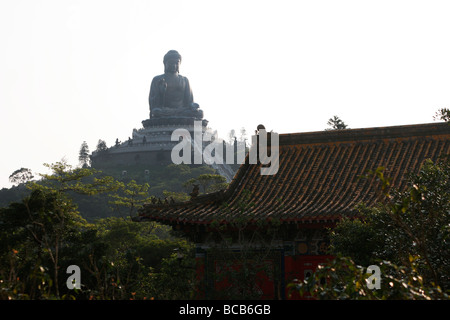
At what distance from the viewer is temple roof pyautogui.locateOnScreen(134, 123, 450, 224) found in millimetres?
14195

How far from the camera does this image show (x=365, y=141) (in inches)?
671

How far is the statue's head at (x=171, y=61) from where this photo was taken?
72.4 meters

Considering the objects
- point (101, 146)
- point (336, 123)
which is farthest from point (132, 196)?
point (101, 146)

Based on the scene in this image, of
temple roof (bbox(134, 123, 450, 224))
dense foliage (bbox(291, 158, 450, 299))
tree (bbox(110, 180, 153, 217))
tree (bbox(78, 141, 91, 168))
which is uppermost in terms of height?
Answer: tree (bbox(78, 141, 91, 168))

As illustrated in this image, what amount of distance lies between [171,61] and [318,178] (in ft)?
190

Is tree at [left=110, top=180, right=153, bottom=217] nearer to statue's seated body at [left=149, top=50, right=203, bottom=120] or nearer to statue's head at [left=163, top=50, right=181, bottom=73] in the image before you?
statue's seated body at [left=149, top=50, right=203, bottom=120]

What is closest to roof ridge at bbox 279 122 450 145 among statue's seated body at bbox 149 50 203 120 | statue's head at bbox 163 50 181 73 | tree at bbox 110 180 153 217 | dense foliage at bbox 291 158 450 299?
dense foliage at bbox 291 158 450 299

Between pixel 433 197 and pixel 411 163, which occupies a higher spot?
pixel 411 163

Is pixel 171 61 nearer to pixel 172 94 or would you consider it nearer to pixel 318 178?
pixel 172 94

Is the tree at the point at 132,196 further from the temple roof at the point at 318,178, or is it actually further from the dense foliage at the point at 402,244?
the dense foliage at the point at 402,244

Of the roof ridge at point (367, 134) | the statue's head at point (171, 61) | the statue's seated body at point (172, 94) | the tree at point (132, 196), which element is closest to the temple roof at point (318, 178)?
the roof ridge at point (367, 134)
